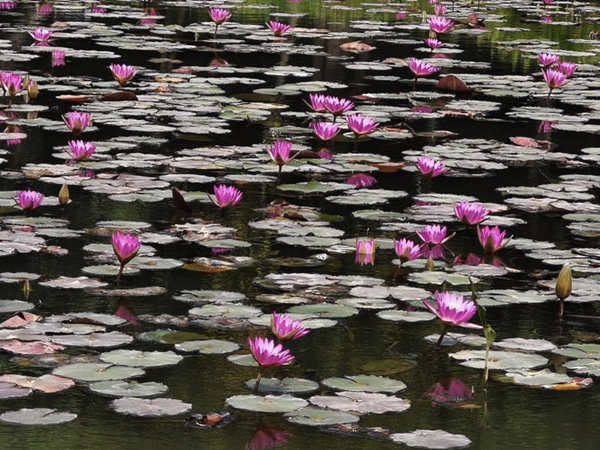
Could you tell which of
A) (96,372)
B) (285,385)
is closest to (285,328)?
(285,385)

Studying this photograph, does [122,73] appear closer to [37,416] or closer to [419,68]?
[419,68]

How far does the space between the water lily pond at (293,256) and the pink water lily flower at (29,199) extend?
0.01 meters

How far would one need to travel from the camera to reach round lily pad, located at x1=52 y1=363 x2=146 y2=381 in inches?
124

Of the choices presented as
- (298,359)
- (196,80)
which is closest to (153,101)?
(196,80)

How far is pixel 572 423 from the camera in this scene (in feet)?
10.1

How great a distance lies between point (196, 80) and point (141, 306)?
4.45 m

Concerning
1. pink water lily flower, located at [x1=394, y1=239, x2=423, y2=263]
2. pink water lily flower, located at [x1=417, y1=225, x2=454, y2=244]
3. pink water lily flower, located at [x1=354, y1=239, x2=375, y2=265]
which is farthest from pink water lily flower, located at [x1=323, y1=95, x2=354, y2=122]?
pink water lily flower, located at [x1=394, y1=239, x2=423, y2=263]

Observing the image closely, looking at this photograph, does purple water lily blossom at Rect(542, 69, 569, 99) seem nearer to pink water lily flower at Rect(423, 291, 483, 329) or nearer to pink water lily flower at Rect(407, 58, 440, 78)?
pink water lily flower at Rect(407, 58, 440, 78)

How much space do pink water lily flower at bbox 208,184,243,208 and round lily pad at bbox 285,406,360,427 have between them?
76.2 inches

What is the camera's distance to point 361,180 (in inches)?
227

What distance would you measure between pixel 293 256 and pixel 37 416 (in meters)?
1.67

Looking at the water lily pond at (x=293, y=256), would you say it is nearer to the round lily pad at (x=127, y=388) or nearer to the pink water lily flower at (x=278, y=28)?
the round lily pad at (x=127, y=388)

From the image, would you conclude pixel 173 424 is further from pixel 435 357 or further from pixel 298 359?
pixel 435 357

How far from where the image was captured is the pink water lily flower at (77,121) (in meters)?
6.16
